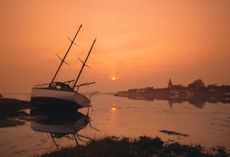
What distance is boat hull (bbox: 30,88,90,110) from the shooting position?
46219 millimetres

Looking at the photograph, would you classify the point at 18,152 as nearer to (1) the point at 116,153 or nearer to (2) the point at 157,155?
(1) the point at 116,153

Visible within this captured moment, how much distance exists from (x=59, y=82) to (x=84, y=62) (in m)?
7.70

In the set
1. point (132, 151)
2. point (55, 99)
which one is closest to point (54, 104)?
point (55, 99)

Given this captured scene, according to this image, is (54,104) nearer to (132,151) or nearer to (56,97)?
(56,97)

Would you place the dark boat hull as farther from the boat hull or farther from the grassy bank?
the grassy bank

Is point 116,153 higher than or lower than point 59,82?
lower

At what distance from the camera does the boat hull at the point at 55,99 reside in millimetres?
46219

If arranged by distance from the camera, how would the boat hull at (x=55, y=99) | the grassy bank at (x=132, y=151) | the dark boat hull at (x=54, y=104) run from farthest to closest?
the dark boat hull at (x=54, y=104) → the boat hull at (x=55, y=99) → the grassy bank at (x=132, y=151)

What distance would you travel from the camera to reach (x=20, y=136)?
23250mm

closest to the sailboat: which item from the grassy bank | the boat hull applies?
the boat hull

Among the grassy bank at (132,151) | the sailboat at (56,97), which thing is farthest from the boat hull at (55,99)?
the grassy bank at (132,151)

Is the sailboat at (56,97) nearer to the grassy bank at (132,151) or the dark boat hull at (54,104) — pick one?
the dark boat hull at (54,104)

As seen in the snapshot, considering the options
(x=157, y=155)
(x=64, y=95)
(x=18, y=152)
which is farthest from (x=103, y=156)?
(x=64, y=95)

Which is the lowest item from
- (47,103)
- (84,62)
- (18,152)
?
(18,152)
